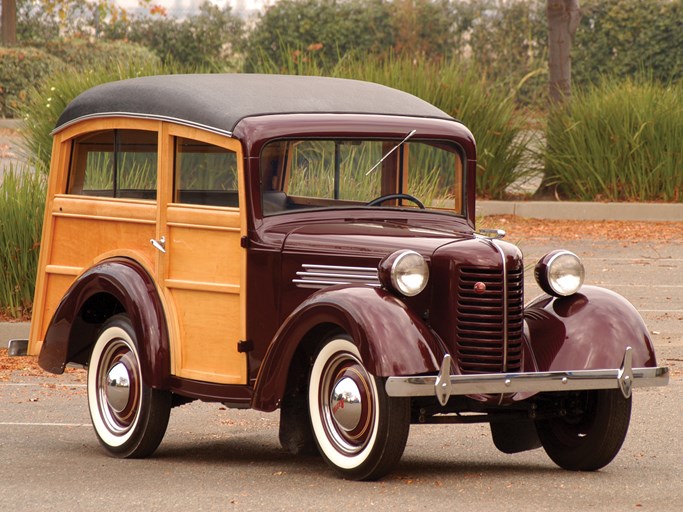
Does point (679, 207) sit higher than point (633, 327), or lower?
higher

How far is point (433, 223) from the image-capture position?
7.18 metres

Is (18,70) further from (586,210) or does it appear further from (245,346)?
(245,346)

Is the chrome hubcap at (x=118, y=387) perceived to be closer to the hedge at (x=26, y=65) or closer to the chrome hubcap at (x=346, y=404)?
the chrome hubcap at (x=346, y=404)

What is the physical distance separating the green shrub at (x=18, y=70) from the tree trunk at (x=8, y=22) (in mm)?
3095

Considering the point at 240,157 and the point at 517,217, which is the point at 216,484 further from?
the point at 517,217

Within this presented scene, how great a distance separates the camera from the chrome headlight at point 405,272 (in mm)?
6113

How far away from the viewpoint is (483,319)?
20.7 feet

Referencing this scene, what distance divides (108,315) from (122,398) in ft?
2.37

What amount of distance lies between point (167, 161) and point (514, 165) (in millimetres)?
12424

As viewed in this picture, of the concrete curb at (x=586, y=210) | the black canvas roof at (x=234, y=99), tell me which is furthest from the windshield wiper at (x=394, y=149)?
the concrete curb at (x=586, y=210)

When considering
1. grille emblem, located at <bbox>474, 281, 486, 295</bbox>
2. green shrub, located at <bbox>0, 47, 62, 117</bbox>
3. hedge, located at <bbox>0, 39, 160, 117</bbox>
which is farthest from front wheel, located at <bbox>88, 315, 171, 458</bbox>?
green shrub, located at <bbox>0, 47, 62, 117</bbox>

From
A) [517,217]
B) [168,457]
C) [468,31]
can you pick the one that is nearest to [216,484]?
[168,457]

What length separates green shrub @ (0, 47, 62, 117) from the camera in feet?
98.5

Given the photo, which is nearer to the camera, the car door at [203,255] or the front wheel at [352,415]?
the front wheel at [352,415]
